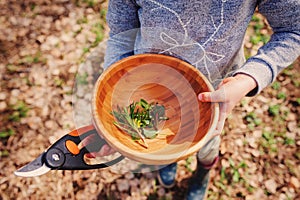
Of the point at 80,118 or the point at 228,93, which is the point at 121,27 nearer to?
the point at 228,93

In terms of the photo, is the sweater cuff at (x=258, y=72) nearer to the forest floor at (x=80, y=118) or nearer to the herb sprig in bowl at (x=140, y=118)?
the herb sprig in bowl at (x=140, y=118)

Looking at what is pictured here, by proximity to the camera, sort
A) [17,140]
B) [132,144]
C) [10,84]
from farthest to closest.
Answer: [10,84] < [17,140] < [132,144]

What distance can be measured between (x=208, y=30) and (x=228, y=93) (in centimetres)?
23

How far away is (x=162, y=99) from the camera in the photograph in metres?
1.17

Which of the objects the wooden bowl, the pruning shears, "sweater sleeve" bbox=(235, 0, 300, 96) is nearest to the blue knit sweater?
"sweater sleeve" bbox=(235, 0, 300, 96)

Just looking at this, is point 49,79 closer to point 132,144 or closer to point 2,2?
point 2,2

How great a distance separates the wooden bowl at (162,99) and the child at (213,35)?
8 centimetres

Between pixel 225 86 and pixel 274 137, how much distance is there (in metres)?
1.39

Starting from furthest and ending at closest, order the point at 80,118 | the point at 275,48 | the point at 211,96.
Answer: the point at 80,118 < the point at 275,48 < the point at 211,96

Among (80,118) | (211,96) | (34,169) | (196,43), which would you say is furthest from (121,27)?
(80,118)

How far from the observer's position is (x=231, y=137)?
2334 mm

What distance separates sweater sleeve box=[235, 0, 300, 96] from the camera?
3.75ft

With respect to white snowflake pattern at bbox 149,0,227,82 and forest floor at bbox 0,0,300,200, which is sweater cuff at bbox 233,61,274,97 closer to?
white snowflake pattern at bbox 149,0,227,82

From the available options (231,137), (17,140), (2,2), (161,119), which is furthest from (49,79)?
(161,119)
